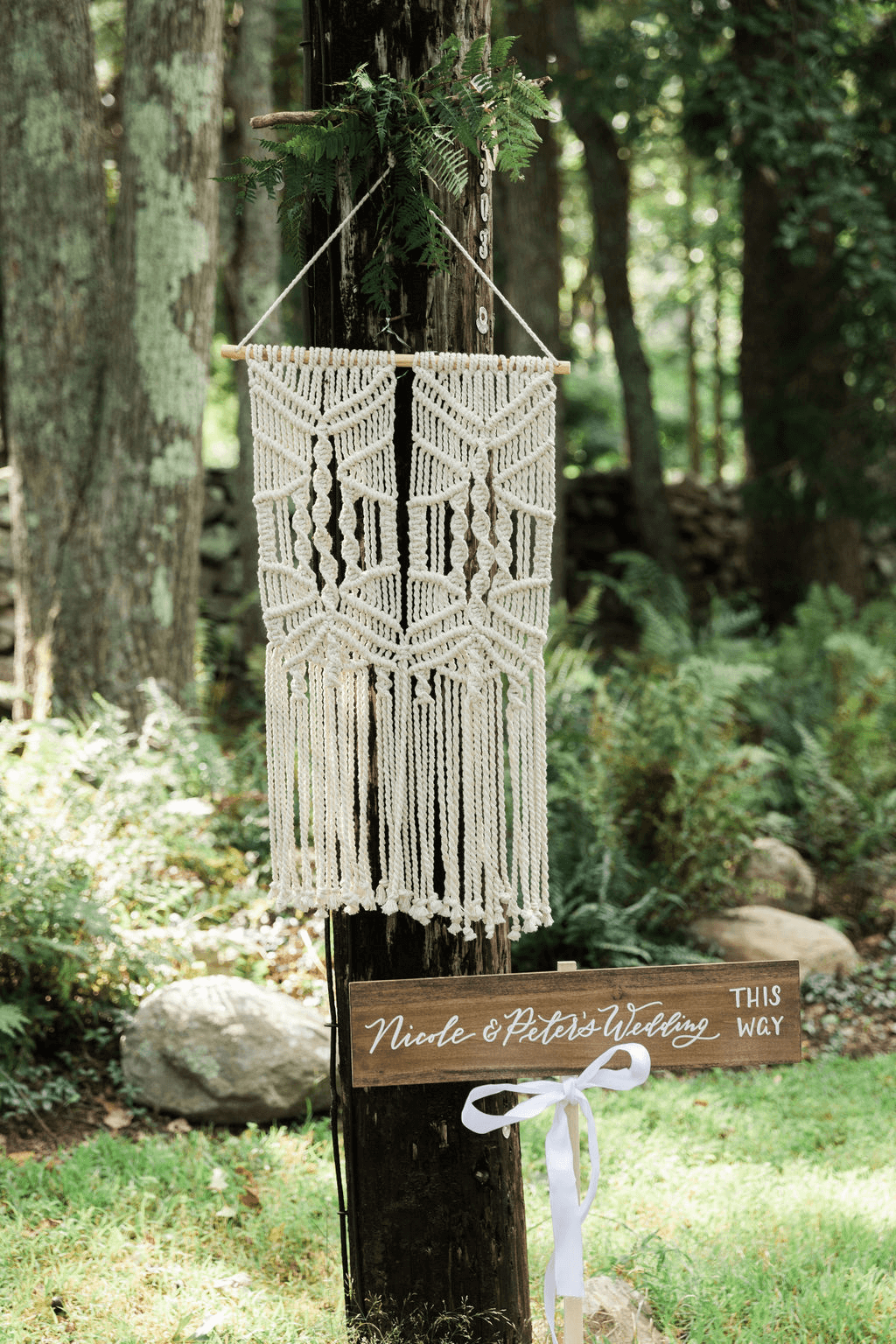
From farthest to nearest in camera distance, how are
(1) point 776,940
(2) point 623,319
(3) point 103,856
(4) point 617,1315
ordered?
(2) point 623,319 < (1) point 776,940 < (3) point 103,856 < (4) point 617,1315

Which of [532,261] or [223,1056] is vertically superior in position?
[532,261]

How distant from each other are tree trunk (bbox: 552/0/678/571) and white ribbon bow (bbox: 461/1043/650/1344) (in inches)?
304

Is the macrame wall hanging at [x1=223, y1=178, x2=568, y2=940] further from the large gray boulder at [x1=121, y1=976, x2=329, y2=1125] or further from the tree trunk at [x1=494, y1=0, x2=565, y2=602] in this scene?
the tree trunk at [x1=494, y1=0, x2=565, y2=602]

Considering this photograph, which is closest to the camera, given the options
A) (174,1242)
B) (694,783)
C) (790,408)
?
(174,1242)

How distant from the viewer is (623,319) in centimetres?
889

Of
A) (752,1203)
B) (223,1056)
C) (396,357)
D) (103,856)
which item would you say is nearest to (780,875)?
(752,1203)

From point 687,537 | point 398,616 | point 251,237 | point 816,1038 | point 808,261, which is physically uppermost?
point 251,237

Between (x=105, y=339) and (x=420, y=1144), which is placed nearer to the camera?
(x=420, y=1144)

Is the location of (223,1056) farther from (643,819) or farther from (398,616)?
(643,819)

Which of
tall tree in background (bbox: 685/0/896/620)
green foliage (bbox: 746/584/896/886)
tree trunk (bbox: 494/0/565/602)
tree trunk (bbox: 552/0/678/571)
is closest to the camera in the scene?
green foliage (bbox: 746/584/896/886)

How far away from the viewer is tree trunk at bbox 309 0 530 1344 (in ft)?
6.90

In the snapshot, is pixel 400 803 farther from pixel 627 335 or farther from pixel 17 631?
pixel 627 335

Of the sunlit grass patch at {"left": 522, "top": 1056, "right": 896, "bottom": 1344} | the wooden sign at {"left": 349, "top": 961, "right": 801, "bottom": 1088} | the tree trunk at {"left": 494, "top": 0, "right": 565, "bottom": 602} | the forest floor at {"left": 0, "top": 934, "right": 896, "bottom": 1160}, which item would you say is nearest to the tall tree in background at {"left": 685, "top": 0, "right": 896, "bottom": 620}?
the tree trunk at {"left": 494, "top": 0, "right": 565, "bottom": 602}

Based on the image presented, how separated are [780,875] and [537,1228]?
2512mm
